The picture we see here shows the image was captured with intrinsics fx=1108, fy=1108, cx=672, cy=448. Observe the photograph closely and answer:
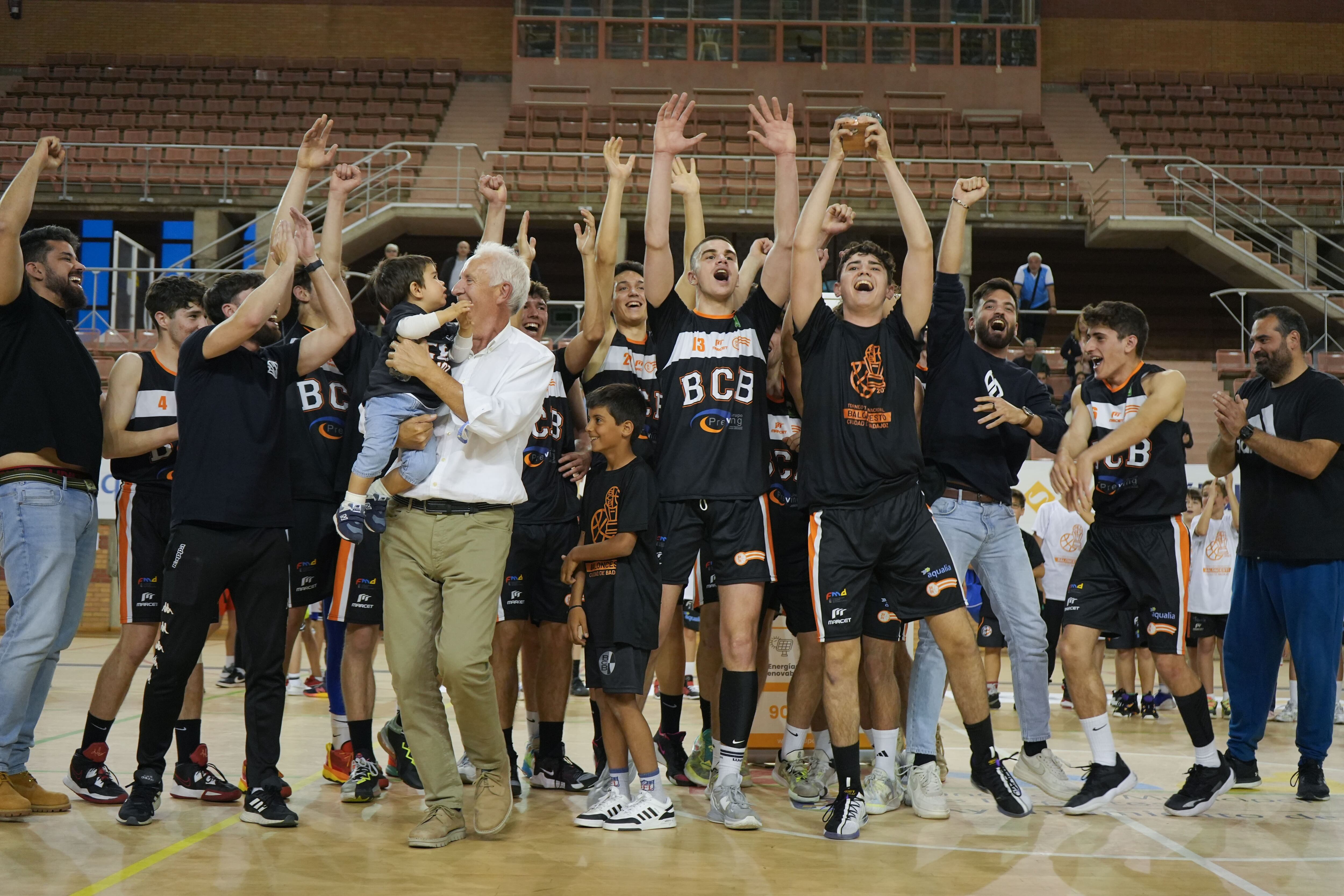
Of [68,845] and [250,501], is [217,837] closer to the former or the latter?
[68,845]

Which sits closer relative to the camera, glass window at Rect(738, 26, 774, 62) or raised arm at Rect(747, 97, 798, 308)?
raised arm at Rect(747, 97, 798, 308)

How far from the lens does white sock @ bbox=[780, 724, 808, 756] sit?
223 inches

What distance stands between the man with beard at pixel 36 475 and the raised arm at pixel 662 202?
8.71 ft

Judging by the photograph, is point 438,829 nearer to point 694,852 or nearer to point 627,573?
point 694,852

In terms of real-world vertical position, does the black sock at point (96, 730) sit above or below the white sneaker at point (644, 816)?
above

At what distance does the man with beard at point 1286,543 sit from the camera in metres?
5.86

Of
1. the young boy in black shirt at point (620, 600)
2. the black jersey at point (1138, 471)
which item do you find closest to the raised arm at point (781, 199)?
the young boy in black shirt at point (620, 600)

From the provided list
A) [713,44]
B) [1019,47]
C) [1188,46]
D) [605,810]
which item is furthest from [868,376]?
[1188,46]

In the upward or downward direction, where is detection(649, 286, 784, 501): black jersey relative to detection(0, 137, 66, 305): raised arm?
downward

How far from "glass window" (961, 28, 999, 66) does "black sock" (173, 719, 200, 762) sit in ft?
74.3

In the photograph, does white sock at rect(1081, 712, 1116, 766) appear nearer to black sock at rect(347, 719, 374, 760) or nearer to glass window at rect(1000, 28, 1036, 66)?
black sock at rect(347, 719, 374, 760)

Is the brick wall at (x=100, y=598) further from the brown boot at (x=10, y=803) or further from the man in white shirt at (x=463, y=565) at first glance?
the man in white shirt at (x=463, y=565)

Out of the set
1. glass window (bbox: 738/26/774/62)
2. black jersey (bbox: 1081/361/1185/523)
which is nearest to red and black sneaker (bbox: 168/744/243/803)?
black jersey (bbox: 1081/361/1185/523)

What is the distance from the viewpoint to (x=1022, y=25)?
78.9ft
